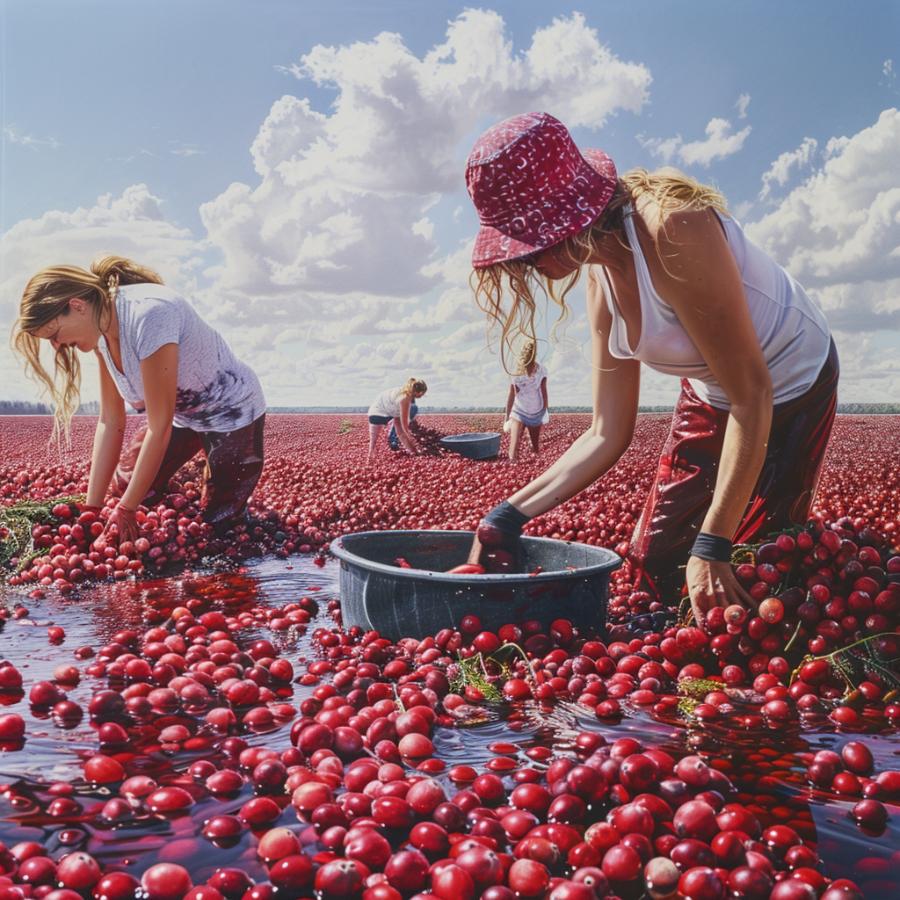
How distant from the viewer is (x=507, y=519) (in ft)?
12.1

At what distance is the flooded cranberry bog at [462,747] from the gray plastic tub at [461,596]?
0.07m

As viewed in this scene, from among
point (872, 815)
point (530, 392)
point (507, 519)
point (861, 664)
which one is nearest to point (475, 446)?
point (530, 392)

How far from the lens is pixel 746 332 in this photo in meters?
2.94

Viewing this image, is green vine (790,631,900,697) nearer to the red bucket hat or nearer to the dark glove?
the dark glove

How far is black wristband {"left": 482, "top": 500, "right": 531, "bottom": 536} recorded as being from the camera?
3684 mm

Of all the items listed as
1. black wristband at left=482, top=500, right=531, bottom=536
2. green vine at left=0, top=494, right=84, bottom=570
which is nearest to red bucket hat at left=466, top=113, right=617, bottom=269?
black wristband at left=482, top=500, right=531, bottom=536

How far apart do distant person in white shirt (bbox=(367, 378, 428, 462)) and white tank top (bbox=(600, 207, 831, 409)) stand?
31.7ft

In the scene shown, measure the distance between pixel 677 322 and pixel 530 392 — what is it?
900 cm

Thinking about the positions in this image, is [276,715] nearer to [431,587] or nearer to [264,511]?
[431,587]

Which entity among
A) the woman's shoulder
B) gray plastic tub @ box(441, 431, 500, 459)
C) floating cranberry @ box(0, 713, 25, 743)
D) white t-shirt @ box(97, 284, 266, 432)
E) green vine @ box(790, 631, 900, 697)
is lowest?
floating cranberry @ box(0, 713, 25, 743)

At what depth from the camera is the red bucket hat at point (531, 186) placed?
2758mm

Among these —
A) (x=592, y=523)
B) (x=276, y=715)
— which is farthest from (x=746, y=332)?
(x=592, y=523)

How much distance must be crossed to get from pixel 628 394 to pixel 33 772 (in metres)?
2.82

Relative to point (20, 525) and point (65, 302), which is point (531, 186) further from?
point (20, 525)
